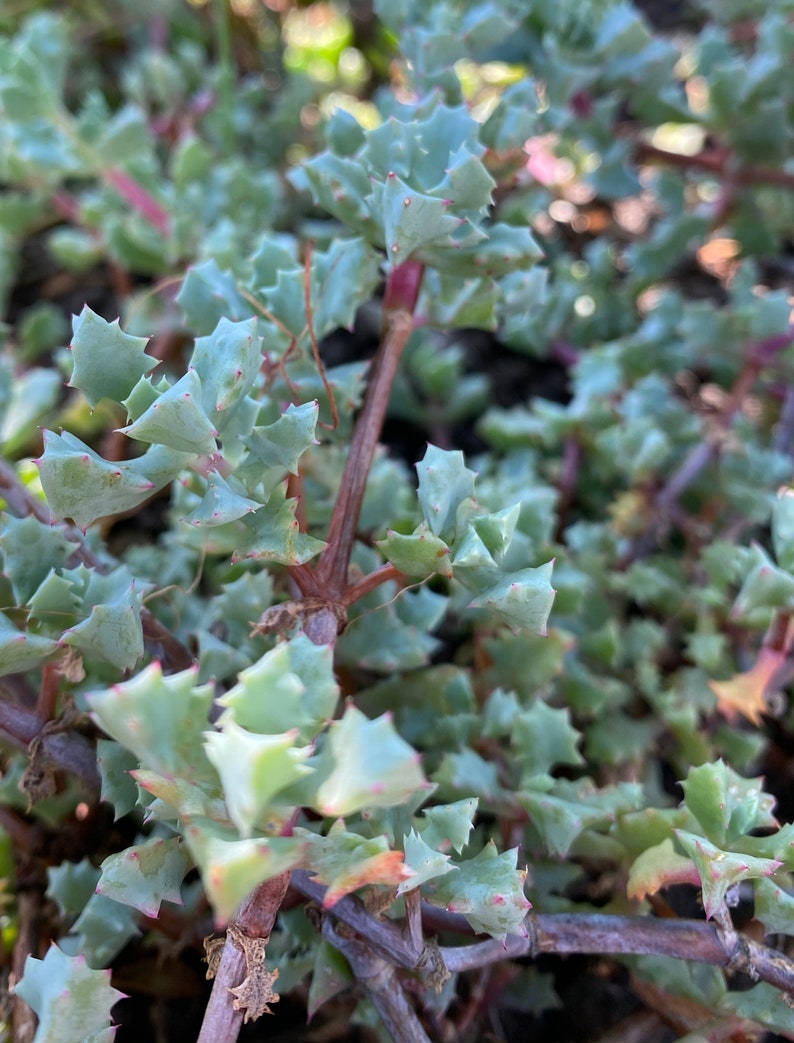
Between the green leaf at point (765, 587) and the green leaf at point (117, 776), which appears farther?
the green leaf at point (765, 587)

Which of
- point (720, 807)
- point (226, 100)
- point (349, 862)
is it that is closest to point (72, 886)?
point (349, 862)

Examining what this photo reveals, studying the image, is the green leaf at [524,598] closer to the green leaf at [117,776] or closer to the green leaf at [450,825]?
the green leaf at [450,825]

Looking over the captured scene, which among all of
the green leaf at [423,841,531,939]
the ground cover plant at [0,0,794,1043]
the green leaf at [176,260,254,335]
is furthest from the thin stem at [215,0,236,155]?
the green leaf at [423,841,531,939]

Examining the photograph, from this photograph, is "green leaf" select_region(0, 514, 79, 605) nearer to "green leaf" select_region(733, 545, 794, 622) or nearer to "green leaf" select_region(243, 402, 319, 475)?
"green leaf" select_region(243, 402, 319, 475)

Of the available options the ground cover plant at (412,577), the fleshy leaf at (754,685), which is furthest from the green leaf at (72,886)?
the fleshy leaf at (754,685)

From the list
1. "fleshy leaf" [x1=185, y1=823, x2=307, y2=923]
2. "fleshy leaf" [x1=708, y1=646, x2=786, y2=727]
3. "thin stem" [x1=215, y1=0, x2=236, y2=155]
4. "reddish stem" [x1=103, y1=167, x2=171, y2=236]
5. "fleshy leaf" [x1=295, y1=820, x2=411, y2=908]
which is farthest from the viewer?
"thin stem" [x1=215, y1=0, x2=236, y2=155]

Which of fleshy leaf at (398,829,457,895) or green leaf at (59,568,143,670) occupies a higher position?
green leaf at (59,568,143,670)
